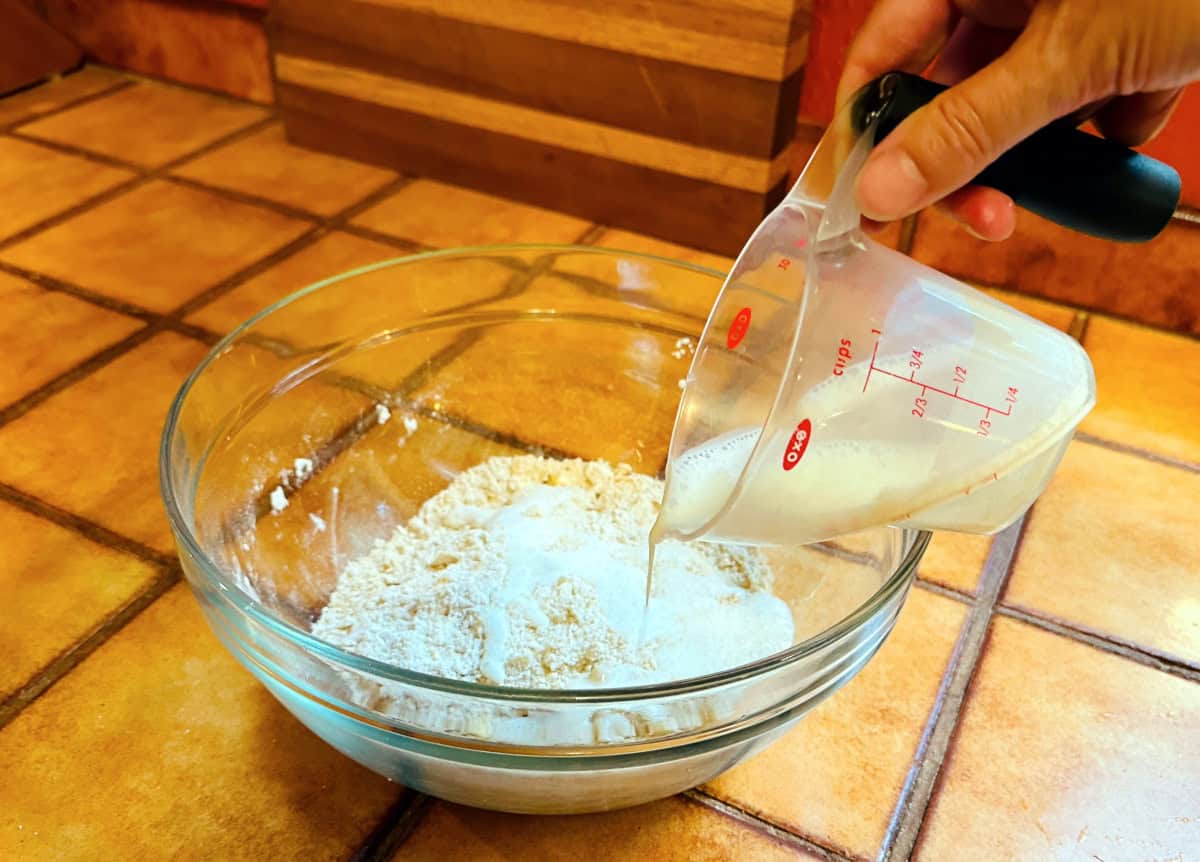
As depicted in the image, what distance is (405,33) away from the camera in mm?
1161

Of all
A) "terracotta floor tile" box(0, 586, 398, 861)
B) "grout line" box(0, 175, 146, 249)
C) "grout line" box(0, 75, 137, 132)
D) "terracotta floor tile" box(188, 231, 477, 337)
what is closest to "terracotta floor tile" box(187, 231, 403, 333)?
"terracotta floor tile" box(188, 231, 477, 337)

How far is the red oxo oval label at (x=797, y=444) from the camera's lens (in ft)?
1.47

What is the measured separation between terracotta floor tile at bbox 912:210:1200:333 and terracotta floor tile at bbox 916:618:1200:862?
1.55 feet

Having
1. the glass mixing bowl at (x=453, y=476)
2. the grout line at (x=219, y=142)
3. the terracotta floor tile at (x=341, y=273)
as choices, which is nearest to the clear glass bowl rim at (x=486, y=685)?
the glass mixing bowl at (x=453, y=476)

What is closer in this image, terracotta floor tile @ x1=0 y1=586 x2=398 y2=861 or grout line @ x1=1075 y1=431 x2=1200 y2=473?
terracotta floor tile @ x1=0 y1=586 x2=398 y2=861

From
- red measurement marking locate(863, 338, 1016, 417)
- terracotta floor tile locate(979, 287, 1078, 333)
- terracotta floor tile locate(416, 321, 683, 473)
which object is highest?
red measurement marking locate(863, 338, 1016, 417)

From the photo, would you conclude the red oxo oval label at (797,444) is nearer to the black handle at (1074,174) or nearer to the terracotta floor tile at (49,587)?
the black handle at (1074,174)

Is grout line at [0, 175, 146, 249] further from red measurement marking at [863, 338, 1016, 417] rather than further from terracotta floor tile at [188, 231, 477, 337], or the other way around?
red measurement marking at [863, 338, 1016, 417]

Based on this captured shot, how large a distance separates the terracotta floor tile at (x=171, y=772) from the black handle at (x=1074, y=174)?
45cm

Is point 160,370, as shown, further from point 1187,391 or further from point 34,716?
point 1187,391

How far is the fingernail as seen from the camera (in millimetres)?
453

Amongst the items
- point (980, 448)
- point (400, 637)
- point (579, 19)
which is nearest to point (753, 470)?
point (980, 448)

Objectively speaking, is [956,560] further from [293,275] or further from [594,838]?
[293,275]

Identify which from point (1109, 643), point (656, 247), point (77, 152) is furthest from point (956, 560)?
point (77, 152)
